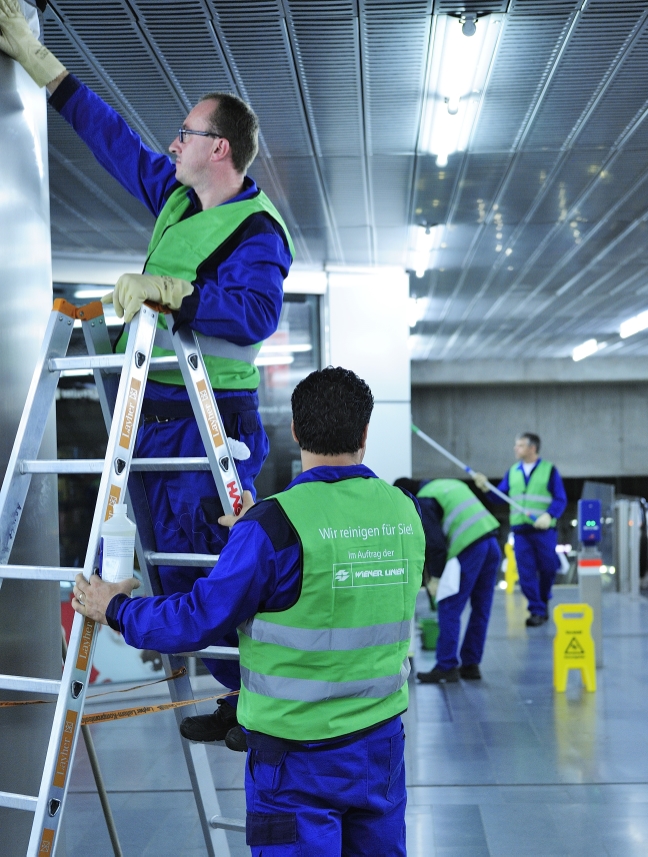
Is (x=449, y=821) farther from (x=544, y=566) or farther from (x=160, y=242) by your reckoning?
(x=544, y=566)

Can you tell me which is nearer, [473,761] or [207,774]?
[207,774]

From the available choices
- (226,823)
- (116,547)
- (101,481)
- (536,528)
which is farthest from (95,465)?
(536,528)

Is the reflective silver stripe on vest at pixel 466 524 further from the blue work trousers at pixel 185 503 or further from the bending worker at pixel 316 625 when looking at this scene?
the bending worker at pixel 316 625

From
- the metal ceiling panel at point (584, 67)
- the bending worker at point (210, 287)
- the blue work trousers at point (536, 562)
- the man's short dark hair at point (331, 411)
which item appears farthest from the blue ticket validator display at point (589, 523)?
the man's short dark hair at point (331, 411)

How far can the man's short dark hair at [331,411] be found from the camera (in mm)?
2170

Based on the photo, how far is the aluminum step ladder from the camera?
6.81 ft

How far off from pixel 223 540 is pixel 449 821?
8.16ft

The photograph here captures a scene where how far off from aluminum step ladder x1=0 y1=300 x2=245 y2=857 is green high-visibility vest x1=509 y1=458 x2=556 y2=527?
7.84 metres

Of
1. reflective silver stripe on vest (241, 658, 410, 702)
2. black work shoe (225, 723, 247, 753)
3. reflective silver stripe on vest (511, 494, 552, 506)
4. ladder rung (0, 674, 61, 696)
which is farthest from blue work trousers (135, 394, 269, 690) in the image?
reflective silver stripe on vest (511, 494, 552, 506)

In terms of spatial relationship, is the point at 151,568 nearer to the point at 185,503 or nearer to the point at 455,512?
the point at 185,503

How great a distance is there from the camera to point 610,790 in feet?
15.7

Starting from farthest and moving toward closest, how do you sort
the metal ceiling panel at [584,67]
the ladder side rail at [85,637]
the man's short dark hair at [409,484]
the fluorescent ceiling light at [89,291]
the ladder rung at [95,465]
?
the fluorescent ceiling light at [89,291] → the man's short dark hair at [409,484] → the metal ceiling panel at [584,67] → the ladder rung at [95,465] → the ladder side rail at [85,637]

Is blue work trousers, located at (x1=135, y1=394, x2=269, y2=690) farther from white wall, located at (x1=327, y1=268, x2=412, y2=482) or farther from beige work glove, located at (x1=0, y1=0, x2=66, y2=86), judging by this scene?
white wall, located at (x1=327, y1=268, x2=412, y2=482)

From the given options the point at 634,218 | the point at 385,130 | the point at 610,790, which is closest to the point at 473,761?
the point at 610,790
